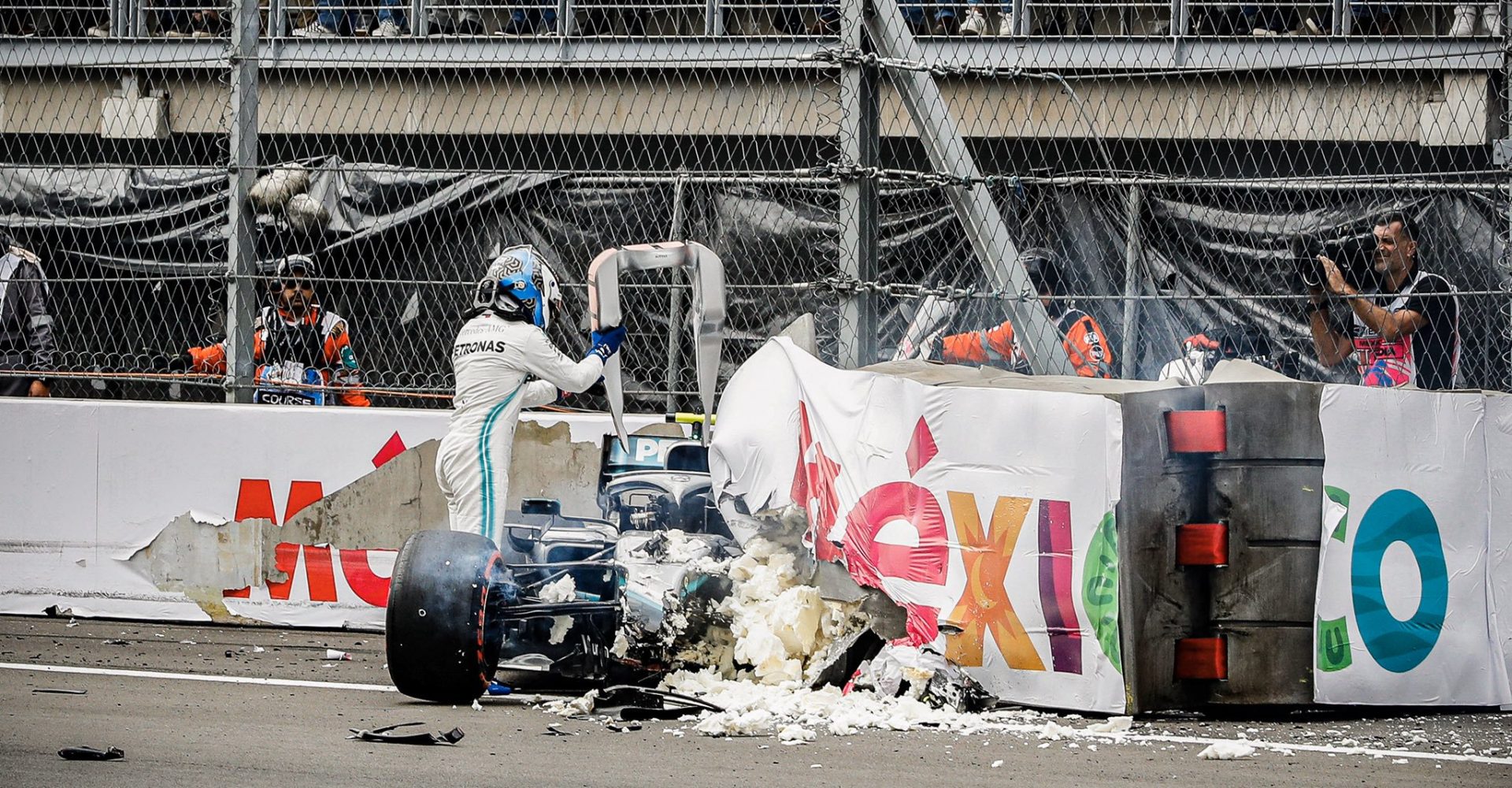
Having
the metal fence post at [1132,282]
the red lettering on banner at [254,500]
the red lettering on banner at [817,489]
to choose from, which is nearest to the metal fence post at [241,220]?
the red lettering on banner at [254,500]

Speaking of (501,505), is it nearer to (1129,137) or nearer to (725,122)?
(725,122)

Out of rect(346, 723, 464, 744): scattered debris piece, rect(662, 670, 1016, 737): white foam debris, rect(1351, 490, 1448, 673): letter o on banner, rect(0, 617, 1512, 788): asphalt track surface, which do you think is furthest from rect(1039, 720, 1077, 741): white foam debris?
rect(346, 723, 464, 744): scattered debris piece

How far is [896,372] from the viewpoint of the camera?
283 inches

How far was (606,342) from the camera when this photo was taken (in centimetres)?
783

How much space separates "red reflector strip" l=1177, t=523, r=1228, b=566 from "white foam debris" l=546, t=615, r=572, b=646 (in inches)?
90.7

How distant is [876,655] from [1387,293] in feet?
Answer: 9.58

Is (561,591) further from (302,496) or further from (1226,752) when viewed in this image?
(302,496)

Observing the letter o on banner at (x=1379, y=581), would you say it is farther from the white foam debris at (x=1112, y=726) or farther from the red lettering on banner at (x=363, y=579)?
the red lettering on banner at (x=363, y=579)

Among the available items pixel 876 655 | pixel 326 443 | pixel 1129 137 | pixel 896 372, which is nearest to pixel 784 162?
pixel 1129 137

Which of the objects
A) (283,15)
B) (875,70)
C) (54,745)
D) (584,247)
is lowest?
(54,745)

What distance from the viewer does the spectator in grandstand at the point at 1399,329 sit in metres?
7.56

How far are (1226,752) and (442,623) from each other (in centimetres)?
277

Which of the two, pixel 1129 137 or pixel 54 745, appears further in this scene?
pixel 1129 137

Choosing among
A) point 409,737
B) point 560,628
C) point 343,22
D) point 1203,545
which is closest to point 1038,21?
point 343,22
